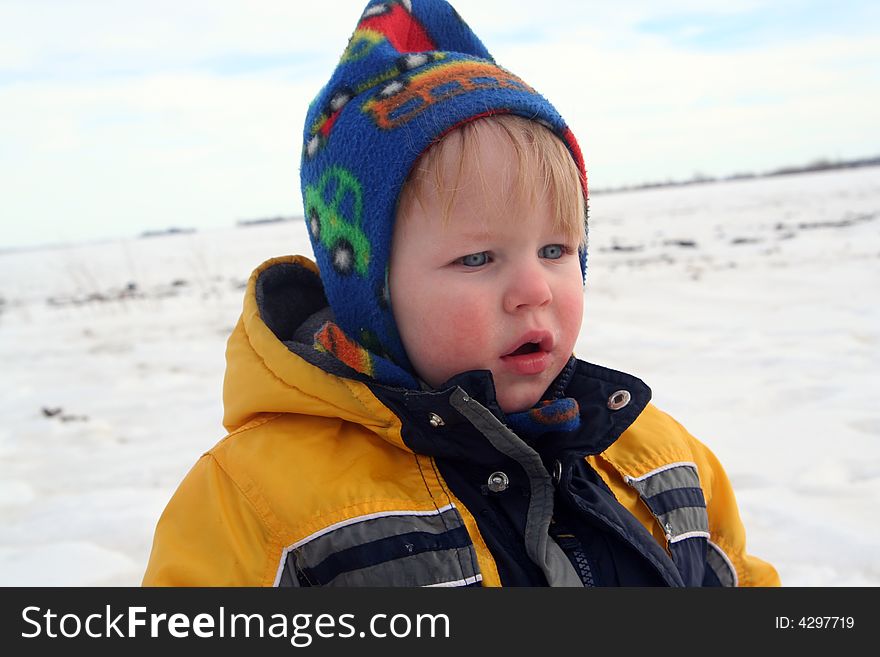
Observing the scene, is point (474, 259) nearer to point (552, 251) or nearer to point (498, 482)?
point (552, 251)

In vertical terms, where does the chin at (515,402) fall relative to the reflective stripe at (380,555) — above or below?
above

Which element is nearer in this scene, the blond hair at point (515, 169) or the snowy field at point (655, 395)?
the blond hair at point (515, 169)

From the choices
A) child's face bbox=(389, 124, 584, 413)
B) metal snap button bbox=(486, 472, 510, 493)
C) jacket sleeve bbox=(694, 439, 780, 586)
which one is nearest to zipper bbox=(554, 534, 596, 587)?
metal snap button bbox=(486, 472, 510, 493)

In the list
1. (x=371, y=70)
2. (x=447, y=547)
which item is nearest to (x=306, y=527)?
(x=447, y=547)

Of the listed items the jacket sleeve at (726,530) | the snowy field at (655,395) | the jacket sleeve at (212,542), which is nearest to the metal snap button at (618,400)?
the jacket sleeve at (726,530)

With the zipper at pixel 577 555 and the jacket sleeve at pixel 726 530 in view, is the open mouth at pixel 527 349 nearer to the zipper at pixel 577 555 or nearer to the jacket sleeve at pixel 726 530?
the zipper at pixel 577 555

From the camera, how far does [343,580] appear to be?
1.34 meters

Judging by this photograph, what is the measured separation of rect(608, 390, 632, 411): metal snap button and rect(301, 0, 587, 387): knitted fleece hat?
426 mm

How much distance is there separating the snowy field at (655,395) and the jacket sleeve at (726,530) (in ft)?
1.24

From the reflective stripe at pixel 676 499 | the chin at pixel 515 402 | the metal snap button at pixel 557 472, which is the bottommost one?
the reflective stripe at pixel 676 499

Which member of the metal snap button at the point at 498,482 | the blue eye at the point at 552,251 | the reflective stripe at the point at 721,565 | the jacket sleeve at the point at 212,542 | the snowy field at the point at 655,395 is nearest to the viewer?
the jacket sleeve at the point at 212,542

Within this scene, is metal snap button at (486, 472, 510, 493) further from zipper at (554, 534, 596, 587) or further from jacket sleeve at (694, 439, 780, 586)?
jacket sleeve at (694, 439, 780, 586)

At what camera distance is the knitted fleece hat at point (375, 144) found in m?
1.48
